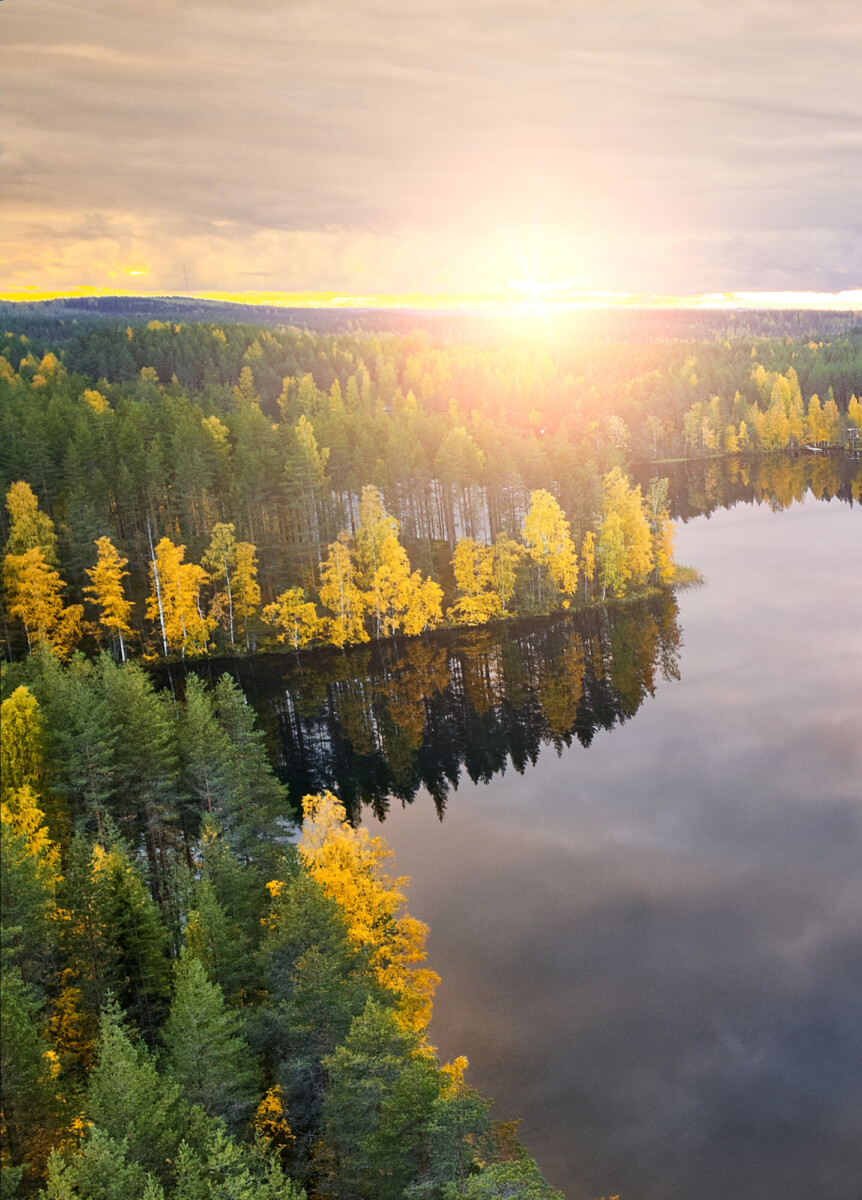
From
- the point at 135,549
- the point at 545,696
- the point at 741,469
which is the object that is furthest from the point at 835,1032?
the point at 741,469

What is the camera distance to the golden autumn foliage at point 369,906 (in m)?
36.9

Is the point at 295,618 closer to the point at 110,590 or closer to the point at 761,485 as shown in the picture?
the point at 110,590

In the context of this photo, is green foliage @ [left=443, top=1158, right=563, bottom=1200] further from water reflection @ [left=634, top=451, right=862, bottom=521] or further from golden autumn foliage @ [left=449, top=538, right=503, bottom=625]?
water reflection @ [left=634, top=451, right=862, bottom=521]

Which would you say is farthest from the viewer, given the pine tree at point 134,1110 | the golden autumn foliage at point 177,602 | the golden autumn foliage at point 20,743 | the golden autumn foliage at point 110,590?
the golden autumn foliage at point 177,602

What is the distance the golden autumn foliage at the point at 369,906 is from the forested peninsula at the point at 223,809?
14 centimetres

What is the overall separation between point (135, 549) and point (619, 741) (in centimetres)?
5536

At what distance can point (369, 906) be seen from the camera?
3850cm

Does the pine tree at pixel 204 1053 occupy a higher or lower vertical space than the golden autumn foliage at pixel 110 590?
lower

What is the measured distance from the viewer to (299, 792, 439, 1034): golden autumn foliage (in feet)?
121

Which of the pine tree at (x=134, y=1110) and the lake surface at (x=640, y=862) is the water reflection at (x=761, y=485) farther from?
the pine tree at (x=134, y=1110)

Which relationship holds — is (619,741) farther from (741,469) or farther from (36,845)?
(741,469)

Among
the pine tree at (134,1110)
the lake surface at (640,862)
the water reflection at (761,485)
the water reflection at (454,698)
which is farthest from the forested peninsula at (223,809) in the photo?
the water reflection at (761,485)

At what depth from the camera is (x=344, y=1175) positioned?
27203mm

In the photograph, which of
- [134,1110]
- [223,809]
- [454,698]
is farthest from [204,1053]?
[454,698]
